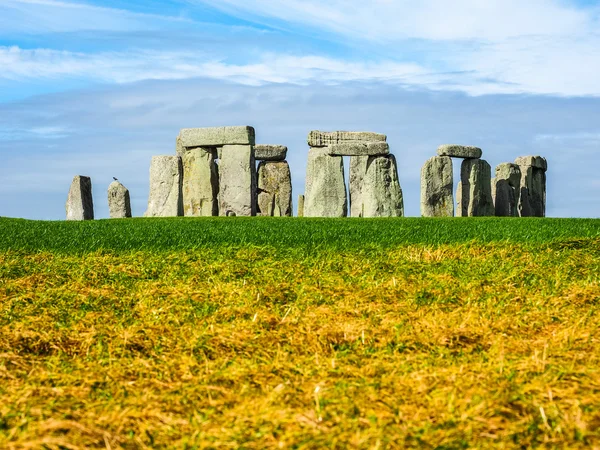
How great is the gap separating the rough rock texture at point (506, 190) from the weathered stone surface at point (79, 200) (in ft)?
46.2

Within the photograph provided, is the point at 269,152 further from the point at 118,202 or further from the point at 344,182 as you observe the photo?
the point at 118,202

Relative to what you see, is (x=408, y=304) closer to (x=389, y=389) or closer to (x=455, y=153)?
(x=389, y=389)

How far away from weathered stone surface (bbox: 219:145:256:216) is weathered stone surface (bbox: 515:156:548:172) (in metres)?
12.0

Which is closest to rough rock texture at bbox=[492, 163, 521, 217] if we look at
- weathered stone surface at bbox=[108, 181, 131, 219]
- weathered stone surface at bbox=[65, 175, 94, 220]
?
weathered stone surface at bbox=[108, 181, 131, 219]

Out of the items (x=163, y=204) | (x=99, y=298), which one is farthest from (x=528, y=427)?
(x=163, y=204)

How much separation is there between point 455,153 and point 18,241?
15.6 metres

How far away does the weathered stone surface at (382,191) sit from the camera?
2177cm

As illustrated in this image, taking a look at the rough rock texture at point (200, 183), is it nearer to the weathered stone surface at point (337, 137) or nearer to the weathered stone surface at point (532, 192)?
the weathered stone surface at point (337, 137)

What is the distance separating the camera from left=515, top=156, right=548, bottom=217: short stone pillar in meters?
28.0

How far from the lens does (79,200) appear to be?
77.2ft

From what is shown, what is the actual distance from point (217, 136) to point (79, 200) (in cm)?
528

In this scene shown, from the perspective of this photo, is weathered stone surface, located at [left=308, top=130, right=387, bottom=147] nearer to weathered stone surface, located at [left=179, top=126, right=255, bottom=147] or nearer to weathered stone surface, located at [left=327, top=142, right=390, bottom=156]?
weathered stone surface, located at [left=327, top=142, right=390, bottom=156]

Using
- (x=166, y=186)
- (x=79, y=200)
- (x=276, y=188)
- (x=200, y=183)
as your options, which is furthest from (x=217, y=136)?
(x=79, y=200)

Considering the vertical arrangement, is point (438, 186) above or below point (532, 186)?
below
